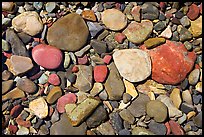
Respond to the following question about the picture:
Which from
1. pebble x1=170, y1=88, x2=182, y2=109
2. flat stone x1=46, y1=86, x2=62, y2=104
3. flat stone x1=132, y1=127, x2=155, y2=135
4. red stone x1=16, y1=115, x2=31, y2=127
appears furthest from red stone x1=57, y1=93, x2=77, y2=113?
Answer: pebble x1=170, y1=88, x2=182, y2=109

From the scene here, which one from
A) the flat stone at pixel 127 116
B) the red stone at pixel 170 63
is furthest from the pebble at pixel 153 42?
the flat stone at pixel 127 116

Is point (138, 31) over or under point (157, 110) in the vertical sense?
over

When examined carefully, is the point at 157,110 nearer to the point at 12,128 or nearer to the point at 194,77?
the point at 194,77

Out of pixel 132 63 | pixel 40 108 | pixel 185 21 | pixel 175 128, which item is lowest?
pixel 175 128

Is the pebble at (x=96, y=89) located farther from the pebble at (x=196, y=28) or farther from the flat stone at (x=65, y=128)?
the pebble at (x=196, y=28)

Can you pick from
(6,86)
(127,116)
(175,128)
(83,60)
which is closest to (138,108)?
(127,116)

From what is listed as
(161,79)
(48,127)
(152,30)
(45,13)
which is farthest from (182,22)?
(48,127)

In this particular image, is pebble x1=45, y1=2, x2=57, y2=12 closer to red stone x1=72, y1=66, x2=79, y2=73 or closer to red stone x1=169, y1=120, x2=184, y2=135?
red stone x1=72, y1=66, x2=79, y2=73
